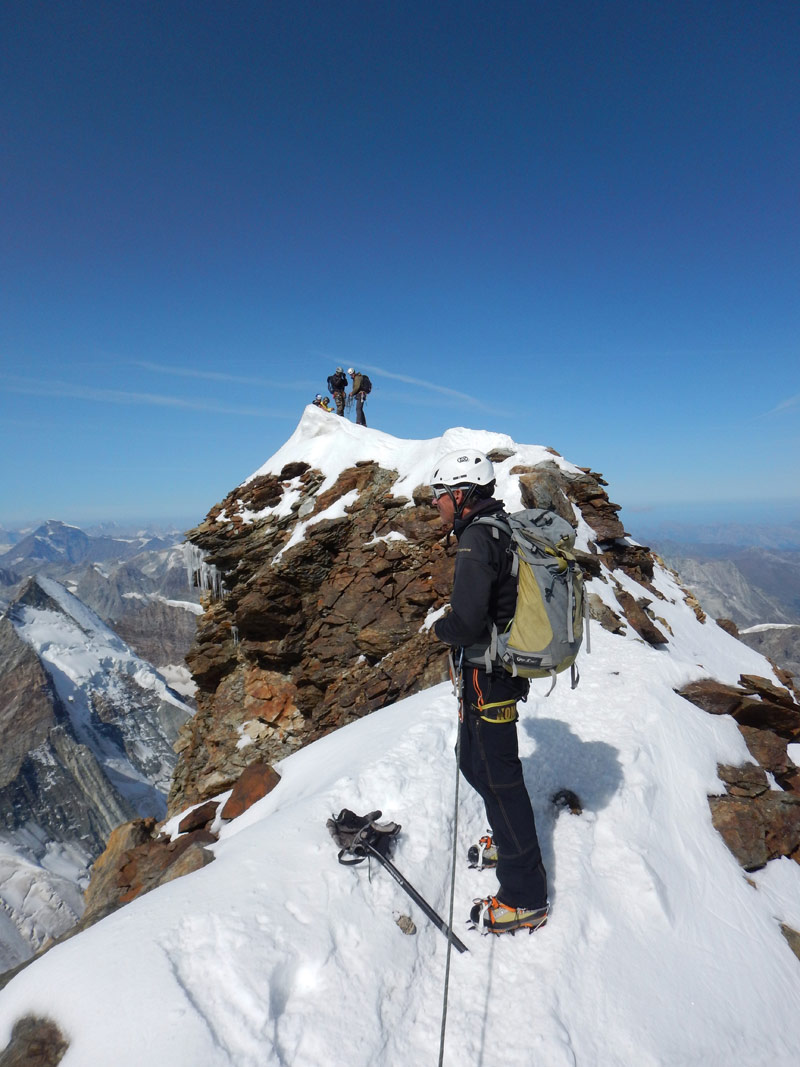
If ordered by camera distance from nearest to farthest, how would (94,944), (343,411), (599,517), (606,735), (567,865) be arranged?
(94,944)
(567,865)
(606,735)
(599,517)
(343,411)

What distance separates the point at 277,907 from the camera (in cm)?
404

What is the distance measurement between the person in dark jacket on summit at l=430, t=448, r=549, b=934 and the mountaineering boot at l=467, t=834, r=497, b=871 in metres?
0.52

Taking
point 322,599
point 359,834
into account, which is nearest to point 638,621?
point 322,599

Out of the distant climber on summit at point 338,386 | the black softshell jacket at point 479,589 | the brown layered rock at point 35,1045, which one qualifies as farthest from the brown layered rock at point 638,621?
the distant climber on summit at point 338,386

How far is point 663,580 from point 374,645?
11.7m

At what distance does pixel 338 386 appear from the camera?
26.9 meters

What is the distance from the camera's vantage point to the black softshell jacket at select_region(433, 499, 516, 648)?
423 centimetres

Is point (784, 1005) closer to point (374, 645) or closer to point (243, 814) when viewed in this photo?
point (243, 814)

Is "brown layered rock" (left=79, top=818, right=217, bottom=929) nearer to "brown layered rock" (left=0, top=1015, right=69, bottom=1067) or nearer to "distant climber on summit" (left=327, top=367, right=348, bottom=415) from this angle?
"brown layered rock" (left=0, top=1015, right=69, bottom=1067)

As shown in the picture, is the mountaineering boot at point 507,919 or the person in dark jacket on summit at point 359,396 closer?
the mountaineering boot at point 507,919

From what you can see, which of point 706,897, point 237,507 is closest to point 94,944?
point 706,897

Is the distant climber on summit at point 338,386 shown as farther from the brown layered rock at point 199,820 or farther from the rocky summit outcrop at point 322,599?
the brown layered rock at point 199,820

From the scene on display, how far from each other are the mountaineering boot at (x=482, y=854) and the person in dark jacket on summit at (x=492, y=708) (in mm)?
524

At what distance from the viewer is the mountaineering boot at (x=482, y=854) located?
5.07m
